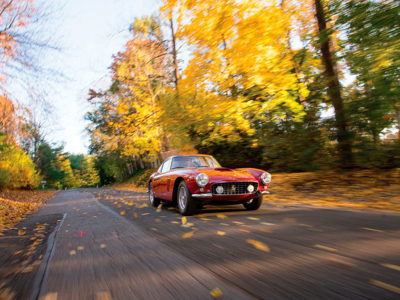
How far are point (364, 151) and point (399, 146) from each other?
33.3 inches

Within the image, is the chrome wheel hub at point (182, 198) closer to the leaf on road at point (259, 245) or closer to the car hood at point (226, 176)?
the car hood at point (226, 176)

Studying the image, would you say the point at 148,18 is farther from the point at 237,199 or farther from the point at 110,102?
the point at 237,199

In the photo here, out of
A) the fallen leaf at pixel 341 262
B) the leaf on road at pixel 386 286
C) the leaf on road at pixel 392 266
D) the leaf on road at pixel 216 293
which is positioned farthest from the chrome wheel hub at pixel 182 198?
the leaf on road at pixel 386 286

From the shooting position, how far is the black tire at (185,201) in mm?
5656

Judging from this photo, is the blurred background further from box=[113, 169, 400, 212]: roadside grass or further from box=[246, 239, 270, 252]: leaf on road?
box=[246, 239, 270, 252]: leaf on road

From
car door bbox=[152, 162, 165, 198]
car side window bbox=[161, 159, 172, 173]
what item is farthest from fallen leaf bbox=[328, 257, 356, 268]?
car door bbox=[152, 162, 165, 198]

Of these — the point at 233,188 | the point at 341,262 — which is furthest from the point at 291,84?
the point at 341,262

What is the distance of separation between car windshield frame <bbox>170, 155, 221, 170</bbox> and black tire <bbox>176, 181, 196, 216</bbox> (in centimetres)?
91

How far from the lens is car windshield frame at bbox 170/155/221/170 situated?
6.95 meters

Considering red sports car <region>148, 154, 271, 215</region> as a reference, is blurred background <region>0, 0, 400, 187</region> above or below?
above

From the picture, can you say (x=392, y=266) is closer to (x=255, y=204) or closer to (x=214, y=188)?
(x=214, y=188)

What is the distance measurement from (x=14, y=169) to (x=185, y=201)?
23.1 m

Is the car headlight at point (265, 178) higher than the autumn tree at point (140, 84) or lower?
lower

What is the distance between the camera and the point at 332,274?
89.4 inches
